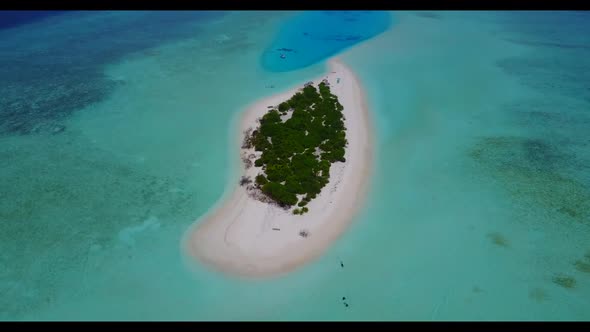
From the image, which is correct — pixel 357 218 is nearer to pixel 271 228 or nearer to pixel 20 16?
pixel 271 228

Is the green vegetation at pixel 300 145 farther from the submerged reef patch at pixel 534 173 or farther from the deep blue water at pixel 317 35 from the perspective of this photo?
the deep blue water at pixel 317 35

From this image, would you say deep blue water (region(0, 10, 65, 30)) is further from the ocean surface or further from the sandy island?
the sandy island

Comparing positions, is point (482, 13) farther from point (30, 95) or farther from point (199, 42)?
point (30, 95)

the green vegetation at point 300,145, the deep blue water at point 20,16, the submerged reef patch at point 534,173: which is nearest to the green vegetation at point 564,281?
the submerged reef patch at point 534,173

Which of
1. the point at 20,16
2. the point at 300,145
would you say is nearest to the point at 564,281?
the point at 300,145

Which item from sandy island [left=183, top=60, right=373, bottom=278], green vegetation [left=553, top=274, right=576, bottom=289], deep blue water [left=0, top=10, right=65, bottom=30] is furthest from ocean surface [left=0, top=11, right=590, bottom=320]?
deep blue water [left=0, top=10, right=65, bottom=30]

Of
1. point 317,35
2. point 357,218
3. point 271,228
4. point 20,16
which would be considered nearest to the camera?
point 271,228

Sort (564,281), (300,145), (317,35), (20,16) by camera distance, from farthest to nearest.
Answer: (20,16) → (317,35) → (300,145) → (564,281)
